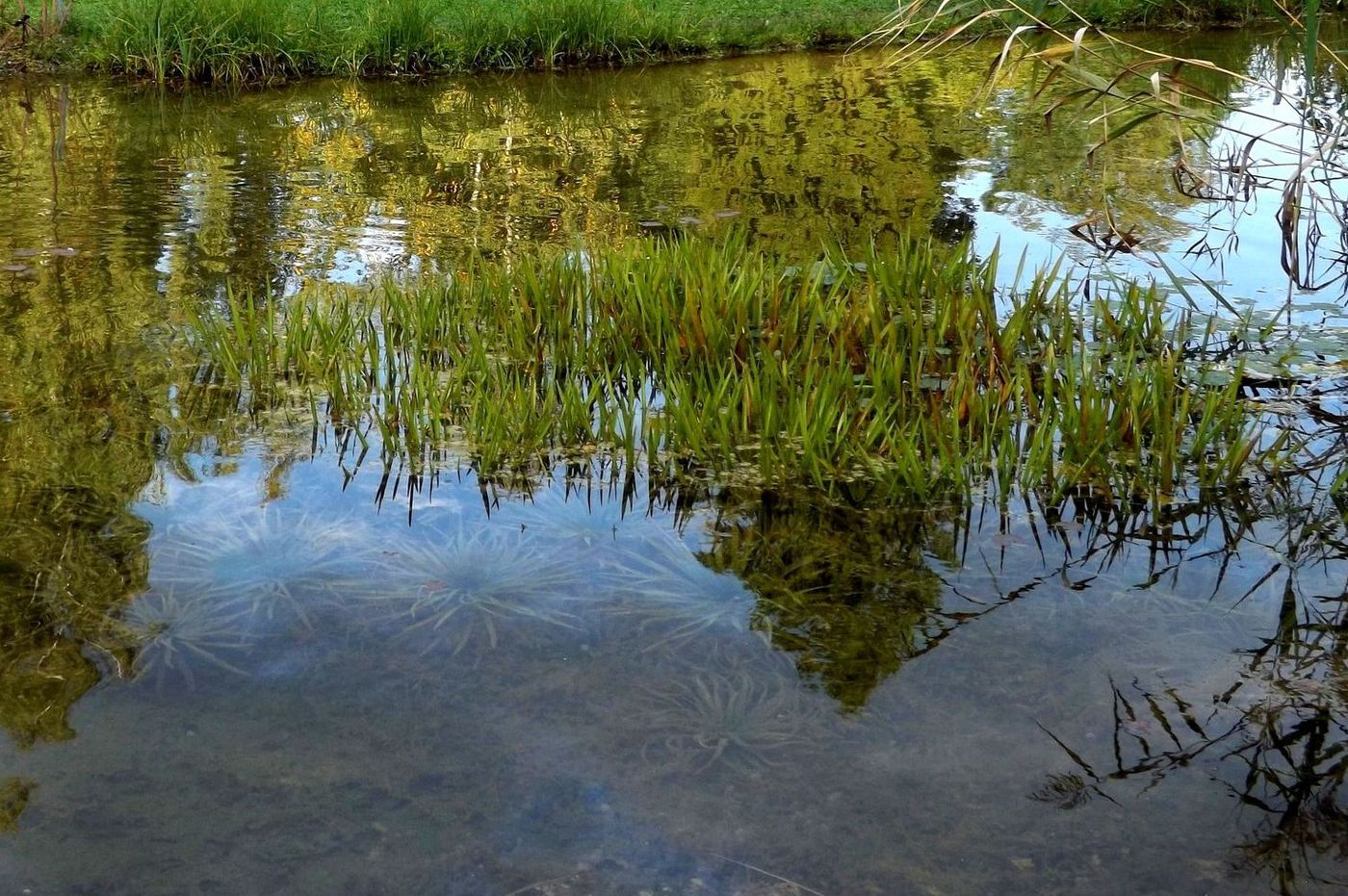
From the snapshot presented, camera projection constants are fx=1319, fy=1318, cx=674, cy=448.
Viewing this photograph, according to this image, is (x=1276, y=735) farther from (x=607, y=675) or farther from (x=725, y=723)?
(x=607, y=675)

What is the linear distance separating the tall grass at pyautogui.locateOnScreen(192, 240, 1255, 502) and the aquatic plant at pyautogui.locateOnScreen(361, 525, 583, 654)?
40 cm

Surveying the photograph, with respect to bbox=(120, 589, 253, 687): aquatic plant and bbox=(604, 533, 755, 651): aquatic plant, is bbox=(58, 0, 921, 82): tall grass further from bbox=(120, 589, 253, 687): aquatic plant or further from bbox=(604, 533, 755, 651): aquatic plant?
bbox=(604, 533, 755, 651): aquatic plant

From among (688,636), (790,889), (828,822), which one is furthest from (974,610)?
(790,889)

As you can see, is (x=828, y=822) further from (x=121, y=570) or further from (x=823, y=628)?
(x=121, y=570)

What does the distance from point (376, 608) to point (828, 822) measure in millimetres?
1127

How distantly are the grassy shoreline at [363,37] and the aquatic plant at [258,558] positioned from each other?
737 centimetres

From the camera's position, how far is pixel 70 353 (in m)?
4.36

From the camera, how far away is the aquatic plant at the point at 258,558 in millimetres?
2842

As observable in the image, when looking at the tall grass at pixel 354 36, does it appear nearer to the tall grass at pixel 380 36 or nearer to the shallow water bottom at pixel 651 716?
the tall grass at pixel 380 36

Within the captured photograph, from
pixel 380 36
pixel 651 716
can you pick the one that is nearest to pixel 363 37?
pixel 380 36

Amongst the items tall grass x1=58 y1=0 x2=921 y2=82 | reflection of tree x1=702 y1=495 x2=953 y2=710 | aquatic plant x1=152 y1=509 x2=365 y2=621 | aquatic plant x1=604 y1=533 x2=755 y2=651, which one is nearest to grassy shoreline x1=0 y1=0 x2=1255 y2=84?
tall grass x1=58 y1=0 x2=921 y2=82

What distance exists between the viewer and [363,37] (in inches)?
416

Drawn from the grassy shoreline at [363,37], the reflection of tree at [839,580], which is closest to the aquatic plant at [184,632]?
the reflection of tree at [839,580]

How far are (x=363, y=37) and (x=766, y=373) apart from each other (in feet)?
26.6
